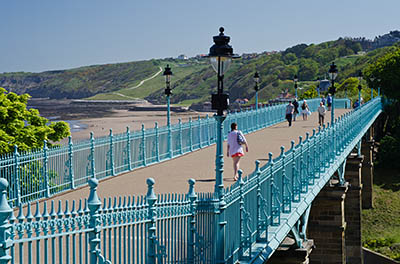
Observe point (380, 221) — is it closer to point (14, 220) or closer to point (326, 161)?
point (326, 161)

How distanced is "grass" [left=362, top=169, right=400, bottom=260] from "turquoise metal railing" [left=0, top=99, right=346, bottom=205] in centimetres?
1938

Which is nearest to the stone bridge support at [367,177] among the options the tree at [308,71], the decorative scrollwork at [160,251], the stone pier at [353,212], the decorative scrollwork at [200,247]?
the stone pier at [353,212]

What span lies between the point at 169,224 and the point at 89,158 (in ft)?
27.4

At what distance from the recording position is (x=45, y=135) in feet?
76.3

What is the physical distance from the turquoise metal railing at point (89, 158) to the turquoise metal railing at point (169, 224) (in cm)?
379

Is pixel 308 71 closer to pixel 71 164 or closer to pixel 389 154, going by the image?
pixel 389 154

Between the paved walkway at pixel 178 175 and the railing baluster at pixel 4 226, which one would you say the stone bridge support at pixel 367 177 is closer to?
the paved walkway at pixel 178 175

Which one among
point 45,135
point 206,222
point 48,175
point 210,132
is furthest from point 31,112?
point 206,222

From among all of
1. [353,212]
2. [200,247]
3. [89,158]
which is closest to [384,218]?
[353,212]

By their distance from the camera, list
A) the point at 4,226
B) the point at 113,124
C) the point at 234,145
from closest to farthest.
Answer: the point at 4,226
the point at 234,145
the point at 113,124

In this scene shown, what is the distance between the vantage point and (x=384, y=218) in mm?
45344

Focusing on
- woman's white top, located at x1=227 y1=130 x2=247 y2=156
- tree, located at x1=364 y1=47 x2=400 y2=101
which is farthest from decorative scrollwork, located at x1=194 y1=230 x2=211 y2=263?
tree, located at x1=364 y1=47 x2=400 y2=101

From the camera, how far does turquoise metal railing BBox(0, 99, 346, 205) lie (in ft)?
42.6

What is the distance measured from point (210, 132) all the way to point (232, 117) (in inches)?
104
